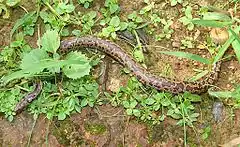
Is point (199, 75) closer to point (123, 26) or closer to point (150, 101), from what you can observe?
point (150, 101)

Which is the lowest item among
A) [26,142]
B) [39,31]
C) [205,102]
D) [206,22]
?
[26,142]

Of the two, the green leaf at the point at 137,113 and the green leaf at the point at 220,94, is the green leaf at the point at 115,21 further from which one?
the green leaf at the point at 220,94

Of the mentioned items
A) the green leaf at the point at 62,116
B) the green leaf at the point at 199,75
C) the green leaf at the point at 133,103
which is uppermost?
the green leaf at the point at 199,75

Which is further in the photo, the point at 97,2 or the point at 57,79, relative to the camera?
the point at 97,2

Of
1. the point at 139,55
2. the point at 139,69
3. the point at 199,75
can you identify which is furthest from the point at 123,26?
the point at 199,75

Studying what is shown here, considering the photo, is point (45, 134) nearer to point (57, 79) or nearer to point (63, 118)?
point (63, 118)

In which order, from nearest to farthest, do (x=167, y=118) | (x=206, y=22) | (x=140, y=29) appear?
(x=206, y=22) < (x=167, y=118) < (x=140, y=29)

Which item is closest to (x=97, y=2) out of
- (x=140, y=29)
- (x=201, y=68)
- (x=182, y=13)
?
(x=140, y=29)

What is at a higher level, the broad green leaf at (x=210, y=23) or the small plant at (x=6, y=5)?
the broad green leaf at (x=210, y=23)

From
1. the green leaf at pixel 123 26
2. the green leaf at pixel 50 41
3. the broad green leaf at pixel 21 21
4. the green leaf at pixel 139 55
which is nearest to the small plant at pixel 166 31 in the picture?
the green leaf at pixel 139 55
